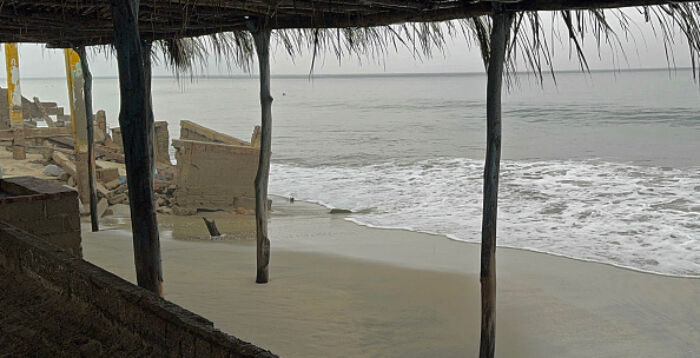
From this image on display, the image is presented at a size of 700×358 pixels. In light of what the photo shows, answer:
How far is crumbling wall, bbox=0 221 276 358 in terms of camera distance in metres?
2.37

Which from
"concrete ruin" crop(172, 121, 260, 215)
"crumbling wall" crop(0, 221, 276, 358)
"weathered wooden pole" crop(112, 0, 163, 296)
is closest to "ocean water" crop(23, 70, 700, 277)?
"concrete ruin" crop(172, 121, 260, 215)

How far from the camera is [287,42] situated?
7.12 meters

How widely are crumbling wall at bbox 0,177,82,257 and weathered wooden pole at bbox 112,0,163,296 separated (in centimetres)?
73

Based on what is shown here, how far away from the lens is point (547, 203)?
12953 millimetres

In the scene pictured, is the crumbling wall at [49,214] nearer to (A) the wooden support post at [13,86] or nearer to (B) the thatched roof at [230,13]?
(B) the thatched roof at [230,13]

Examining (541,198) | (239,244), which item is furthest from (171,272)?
(541,198)

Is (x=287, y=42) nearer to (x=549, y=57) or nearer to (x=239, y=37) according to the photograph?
(x=239, y=37)

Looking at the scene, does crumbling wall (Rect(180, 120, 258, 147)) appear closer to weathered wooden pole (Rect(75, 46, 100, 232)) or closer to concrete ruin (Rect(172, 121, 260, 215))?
concrete ruin (Rect(172, 121, 260, 215))

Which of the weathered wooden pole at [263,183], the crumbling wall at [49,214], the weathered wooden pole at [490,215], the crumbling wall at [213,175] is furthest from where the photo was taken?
the crumbling wall at [213,175]

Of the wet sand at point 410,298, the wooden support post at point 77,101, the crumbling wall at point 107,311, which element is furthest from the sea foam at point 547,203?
the crumbling wall at point 107,311

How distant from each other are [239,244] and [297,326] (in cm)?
394

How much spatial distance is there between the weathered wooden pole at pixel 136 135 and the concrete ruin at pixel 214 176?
7.75 m

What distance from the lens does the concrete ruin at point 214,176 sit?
38.1 ft

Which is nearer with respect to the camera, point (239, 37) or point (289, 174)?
point (239, 37)
